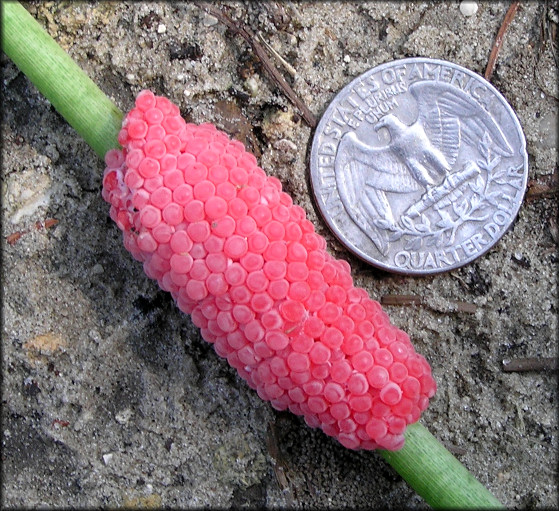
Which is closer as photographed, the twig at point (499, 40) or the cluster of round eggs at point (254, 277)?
the cluster of round eggs at point (254, 277)

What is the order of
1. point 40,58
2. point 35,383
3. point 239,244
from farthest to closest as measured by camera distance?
point 35,383, point 40,58, point 239,244

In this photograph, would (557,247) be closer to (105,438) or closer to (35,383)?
(105,438)

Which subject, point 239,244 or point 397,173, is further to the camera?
point 397,173

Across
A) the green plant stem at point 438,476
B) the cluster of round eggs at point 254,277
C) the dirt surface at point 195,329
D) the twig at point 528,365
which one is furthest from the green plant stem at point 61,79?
the twig at point 528,365

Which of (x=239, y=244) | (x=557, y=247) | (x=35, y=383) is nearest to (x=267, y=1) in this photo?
(x=239, y=244)

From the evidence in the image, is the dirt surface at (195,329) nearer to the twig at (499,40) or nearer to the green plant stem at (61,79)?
the twig at (499,40)

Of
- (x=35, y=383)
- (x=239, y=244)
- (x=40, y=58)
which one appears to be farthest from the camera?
(x=35, y=383)
